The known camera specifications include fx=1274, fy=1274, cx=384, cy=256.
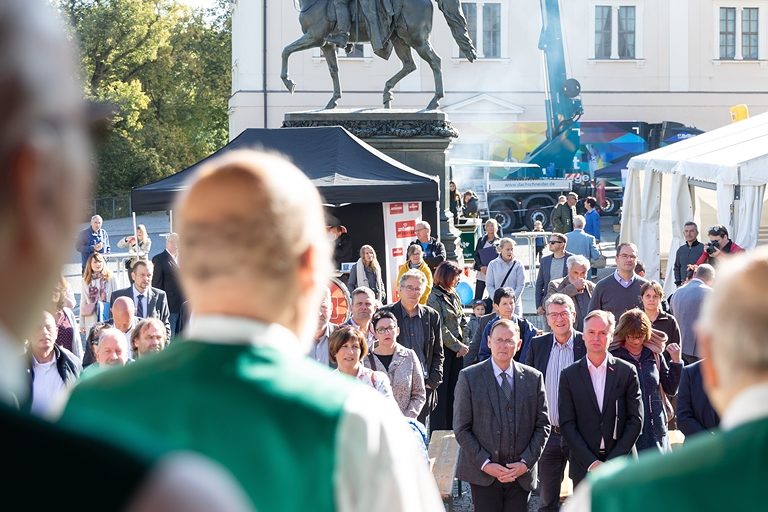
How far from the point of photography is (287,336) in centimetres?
209

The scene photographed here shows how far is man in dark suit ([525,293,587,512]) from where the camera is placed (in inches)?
330

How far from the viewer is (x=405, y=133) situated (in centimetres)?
1998

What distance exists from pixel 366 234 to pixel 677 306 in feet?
21.3

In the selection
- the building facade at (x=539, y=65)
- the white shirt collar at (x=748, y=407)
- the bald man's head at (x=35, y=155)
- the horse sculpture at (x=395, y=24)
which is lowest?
the white shirt collar at (x=748, y=407)

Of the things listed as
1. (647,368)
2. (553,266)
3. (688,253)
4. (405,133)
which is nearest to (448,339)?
(647,368)

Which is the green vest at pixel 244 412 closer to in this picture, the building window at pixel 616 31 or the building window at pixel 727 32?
the building window at pixel 616 31

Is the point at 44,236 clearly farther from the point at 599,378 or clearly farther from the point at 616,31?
the point at 616,31

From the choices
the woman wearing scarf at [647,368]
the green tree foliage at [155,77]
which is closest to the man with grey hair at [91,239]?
the woman wearing scarf at [647,368]

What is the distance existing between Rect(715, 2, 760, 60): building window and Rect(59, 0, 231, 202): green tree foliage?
22.3 meters

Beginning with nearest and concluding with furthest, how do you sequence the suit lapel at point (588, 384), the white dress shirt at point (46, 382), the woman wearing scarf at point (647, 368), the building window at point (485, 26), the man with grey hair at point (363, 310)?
the white dress shirt at point (46, 382) → the suit lapel at point (588, 384) → the woman wearing scarf at point (647, 368) → the man with grey hair at point (363, 310) → the building window at point (485, 26)

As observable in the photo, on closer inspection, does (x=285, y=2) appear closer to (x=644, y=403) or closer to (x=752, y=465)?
(x=644, y=403)

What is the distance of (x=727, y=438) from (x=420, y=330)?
7877 mm

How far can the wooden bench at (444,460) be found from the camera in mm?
8383

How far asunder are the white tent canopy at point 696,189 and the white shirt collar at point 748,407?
1552 cm
